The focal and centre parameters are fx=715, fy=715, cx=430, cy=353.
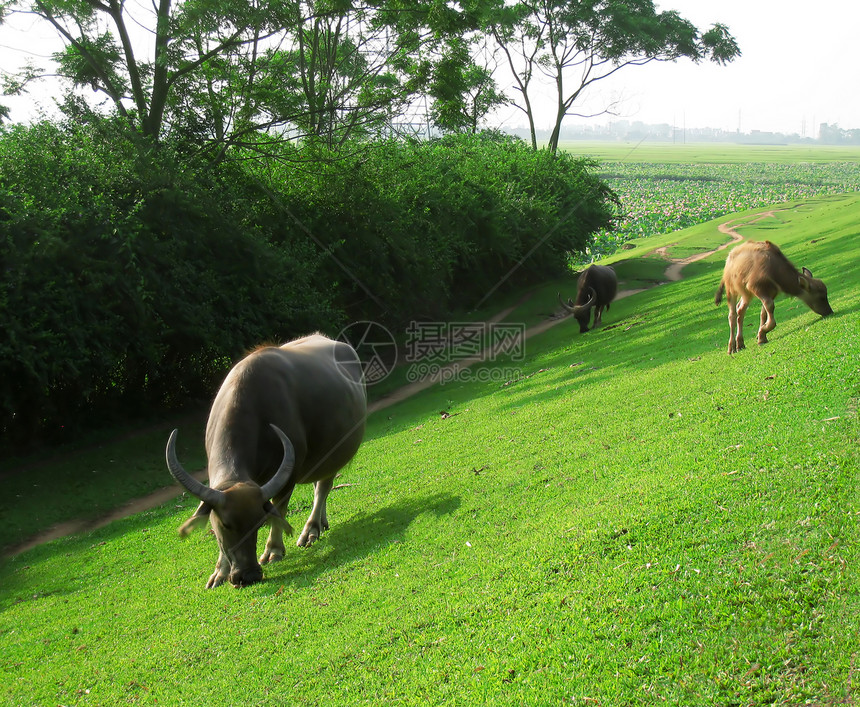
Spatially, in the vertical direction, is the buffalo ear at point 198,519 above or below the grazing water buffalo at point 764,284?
below

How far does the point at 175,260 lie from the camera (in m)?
18.2

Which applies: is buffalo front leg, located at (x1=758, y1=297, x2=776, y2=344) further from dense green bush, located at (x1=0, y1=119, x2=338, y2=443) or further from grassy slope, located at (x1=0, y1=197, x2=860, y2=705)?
dense green bush, located at (x1=0, y1=119, x2=338, y2=443)

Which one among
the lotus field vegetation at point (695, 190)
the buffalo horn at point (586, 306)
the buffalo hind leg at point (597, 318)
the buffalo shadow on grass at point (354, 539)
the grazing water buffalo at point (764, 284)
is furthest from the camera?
the lotus field vegetation at point (695, 190)

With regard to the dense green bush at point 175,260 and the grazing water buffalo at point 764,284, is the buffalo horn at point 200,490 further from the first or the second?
the grazing water buffalo at point 764,284

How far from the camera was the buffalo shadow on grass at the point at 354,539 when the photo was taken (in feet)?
26.6

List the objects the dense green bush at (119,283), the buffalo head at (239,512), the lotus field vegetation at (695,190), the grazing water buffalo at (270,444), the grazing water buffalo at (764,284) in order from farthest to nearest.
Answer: the lotus field vegetation at (695,190) < the dense green bush at (119,283) < the grazing water buffalo at (764,284) < the grazing water buffalo at (270,444) < the buffalo head at (239,512)

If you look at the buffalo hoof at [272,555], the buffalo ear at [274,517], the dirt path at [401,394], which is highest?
the buffalo ear at [274,517]

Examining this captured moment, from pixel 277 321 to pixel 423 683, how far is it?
15715 mm

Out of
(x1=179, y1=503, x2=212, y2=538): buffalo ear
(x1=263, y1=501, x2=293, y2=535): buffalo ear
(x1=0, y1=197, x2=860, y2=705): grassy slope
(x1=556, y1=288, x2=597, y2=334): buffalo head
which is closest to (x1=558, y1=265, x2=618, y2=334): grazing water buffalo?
(x1=556, y1=288, x2=597, y2=334): buffalo head

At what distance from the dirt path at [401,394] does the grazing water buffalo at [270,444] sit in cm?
636

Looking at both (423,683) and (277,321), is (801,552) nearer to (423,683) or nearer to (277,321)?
(423,683)

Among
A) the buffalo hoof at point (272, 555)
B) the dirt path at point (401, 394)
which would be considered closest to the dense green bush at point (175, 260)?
the dirt path at point (401, 394)

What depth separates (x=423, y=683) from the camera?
204 inches

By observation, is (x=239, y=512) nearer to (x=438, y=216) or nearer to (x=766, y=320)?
(x=766, y=320)
